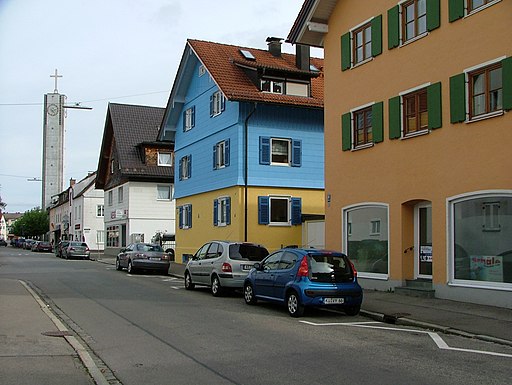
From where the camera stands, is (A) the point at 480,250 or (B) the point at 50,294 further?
(B) the point at 50,294

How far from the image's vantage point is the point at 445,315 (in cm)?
1402

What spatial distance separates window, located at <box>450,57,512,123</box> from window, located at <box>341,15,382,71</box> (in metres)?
4.04

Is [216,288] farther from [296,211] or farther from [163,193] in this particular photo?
[163,193]

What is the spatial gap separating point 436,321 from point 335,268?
2458 millimetres

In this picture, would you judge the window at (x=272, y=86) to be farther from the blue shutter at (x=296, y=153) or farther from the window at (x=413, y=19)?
the window at (x=413, y=19)

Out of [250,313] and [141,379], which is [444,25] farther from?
[141,379]

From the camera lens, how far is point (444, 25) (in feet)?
56.2

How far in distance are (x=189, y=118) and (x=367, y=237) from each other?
1819 cm

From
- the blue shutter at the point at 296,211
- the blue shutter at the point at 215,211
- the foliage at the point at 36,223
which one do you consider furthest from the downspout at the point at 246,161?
the foliage at the point at 36,223

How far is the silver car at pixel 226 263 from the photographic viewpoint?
18.4 metres

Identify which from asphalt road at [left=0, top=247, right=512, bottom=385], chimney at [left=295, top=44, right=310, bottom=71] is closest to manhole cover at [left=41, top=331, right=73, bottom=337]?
asphalt road at [left=0, top=247, right=512, bottom=385]

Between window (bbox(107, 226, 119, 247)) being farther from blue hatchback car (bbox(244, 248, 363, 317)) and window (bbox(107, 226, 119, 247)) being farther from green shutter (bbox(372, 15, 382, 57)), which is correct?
blue hatchback car (bbox(244, 248, 363, 317))

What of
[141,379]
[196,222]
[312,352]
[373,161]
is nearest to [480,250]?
[373,161]

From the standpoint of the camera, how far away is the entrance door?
1789cm
